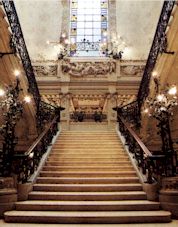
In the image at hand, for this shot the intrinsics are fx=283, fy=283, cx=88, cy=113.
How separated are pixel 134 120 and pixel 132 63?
407 cm

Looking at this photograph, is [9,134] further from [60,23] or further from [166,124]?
[60,23]

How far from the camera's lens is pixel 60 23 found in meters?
15.4

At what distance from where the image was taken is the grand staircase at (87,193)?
445 cm

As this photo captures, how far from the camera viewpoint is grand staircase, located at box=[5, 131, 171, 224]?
445cm

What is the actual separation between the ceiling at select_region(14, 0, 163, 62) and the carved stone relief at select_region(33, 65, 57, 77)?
0.63m

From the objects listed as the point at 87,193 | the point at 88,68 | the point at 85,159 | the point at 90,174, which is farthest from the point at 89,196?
the point at 88,68

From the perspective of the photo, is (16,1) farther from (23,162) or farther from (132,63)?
(23,162)

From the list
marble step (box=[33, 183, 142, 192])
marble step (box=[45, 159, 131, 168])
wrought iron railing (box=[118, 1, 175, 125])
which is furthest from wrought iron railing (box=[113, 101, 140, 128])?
marble step (box=[33, 183, 142, 192])

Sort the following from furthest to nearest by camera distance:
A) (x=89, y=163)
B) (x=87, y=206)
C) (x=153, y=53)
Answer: (x=153, y=53) → (x=89, y=163) → (x=87, y=206)

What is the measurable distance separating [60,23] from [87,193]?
471 inches

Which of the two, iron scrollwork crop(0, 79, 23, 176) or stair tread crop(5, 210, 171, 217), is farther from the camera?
iron scrollwork crop(0, 79, 23, 176)

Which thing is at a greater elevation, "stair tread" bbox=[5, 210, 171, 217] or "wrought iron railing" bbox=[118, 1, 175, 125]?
"wrought iron railing" bbox=[118, 1, 175, 125]

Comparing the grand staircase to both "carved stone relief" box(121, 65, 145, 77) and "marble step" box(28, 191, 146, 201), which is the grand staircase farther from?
"carved stone relief" box(121, 65, 145, 77)

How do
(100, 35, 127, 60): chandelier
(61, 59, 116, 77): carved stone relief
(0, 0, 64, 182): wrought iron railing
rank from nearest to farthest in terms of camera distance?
(0, 0, 64, 182): wrought iron railing → (61, 59, 116, 77): carved stone relief → (100, 35, 127, 60): chandelier
